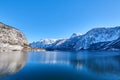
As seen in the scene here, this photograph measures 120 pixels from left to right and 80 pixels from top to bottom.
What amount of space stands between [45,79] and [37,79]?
207 cm

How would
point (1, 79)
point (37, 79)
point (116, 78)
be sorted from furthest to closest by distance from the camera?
point (116, 78), point (37, 79), point (1, 79)

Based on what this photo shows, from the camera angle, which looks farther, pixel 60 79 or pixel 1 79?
pixel 60 79

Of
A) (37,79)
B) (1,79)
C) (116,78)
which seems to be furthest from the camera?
(116,78)

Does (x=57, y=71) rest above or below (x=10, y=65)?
below

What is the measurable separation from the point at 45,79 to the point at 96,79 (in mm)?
13752

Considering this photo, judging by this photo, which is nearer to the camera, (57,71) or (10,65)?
(57,71)

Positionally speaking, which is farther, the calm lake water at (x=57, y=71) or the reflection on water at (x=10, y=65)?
the reflection on water at (x=10, y=65)

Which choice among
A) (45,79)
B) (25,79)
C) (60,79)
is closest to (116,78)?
(60,79)

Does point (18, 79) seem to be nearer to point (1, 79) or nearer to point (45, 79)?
point (1, 79)

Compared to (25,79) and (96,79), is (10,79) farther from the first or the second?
(96,79)

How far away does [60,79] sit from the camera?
139ft

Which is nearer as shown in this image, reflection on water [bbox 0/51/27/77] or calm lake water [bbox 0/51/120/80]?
calm lake water [bbox 0/51/120/80]

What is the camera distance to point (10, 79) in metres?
39.4

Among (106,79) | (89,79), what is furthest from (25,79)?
(106,79)
